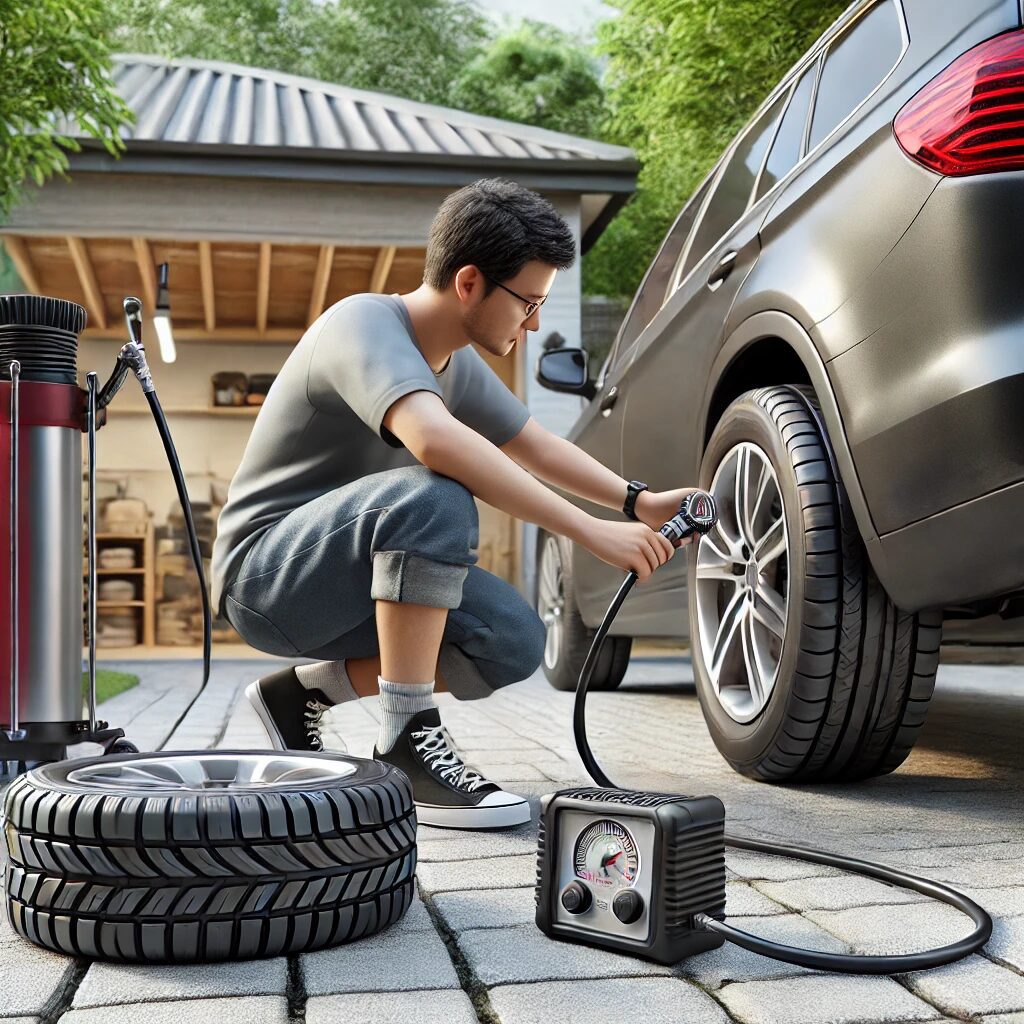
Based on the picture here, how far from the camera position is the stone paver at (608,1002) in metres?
1.15

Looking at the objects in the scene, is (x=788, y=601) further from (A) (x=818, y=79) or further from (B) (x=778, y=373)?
(A) (x=818, y=79)

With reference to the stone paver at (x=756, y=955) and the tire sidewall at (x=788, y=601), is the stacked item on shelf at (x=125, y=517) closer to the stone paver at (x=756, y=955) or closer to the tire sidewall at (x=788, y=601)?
the tire sidewall at (x=788, y=601)

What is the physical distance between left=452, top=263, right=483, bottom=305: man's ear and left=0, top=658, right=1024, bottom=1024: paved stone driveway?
987 mm

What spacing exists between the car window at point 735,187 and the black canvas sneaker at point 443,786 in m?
1.62

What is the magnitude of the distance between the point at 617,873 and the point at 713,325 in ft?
5.37

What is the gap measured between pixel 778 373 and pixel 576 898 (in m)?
1.55

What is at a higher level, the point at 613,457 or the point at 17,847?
the point at 613,457

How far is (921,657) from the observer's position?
2.19m

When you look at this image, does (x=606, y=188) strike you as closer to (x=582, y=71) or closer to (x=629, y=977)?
(x=629, y=977)

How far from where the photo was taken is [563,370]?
4.28 m

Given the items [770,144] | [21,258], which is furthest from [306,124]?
[770,144]

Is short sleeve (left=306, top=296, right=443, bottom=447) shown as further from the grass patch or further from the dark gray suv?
the grass patch

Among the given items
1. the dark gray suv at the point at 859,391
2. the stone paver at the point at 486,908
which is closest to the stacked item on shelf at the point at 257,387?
the dark gray suv at the point at 859,391

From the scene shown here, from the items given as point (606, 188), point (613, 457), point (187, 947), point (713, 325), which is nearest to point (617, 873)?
point (187, 947)
